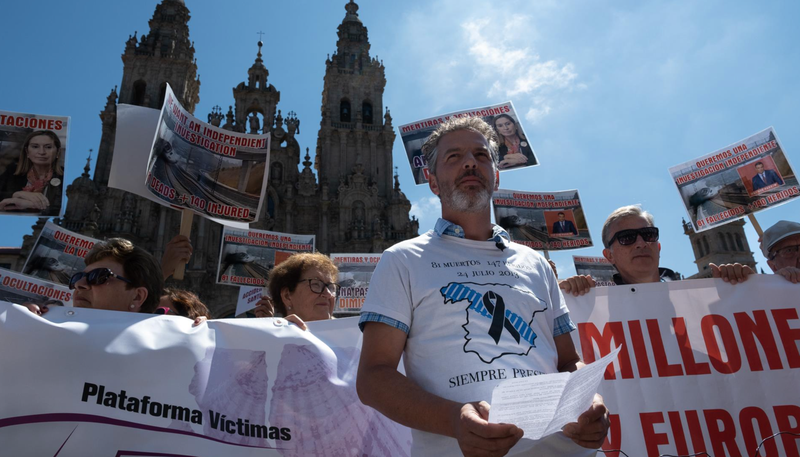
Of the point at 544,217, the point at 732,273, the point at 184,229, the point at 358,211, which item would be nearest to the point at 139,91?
the point at 358,211

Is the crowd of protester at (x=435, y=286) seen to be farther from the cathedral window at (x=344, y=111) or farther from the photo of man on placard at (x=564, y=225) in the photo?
the cathedral window at (x=344, y=111)

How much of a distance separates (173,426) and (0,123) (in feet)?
21.3

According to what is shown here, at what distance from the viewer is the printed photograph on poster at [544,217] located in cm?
1041

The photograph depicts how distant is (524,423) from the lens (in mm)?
1627

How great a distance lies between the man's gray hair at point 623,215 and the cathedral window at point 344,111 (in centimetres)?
3348

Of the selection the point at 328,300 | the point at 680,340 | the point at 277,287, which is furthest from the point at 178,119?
the point at 680,340

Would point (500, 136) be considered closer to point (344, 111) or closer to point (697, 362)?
point (697, 362)

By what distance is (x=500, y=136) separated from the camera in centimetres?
943

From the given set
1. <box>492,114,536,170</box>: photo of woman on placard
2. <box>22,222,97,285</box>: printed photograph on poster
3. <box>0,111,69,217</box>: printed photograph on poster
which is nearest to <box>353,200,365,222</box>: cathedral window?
<box>22,222,97,285</box>: printed photograph on poster

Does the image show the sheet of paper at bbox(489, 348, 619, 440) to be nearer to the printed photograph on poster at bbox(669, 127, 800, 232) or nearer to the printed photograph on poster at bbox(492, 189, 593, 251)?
the printed photograph on poster at bbox(669, 127, 800, 232)

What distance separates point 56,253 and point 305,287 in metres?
10.2

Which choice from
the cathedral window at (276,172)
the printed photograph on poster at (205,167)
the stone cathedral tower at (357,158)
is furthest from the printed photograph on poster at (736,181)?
the cathedral window at (276,172)

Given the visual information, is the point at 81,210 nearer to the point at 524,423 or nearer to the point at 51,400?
the point at 51,400

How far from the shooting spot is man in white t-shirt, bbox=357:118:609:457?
1814 millimetres
